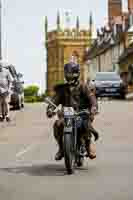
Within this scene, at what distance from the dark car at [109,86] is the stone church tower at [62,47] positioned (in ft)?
420

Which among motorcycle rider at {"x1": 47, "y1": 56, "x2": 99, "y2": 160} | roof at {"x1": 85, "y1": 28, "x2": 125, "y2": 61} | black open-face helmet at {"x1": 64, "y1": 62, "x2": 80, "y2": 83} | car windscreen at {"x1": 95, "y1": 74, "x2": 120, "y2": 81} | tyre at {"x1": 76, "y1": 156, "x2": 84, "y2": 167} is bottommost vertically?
tyre at {"x1": 76, "y1": 156, "x2": 84, "y2": 167}

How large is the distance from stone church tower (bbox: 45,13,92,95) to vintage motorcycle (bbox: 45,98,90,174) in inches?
6444

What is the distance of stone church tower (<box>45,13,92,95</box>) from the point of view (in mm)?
180500

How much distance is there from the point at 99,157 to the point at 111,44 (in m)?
93.0

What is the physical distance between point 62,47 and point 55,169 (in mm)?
170327

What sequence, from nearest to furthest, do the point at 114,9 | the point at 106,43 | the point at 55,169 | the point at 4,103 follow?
1. the point at 55,169
2. the point at 4,103
3. the point at 106,43
4. the point at 114,9

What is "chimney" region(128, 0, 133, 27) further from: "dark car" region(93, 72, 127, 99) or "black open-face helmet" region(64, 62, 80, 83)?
"black open-face helmet" region(64, 62, 80, 83)

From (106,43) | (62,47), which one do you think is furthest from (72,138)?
(62,47)

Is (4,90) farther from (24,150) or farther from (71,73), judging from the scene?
(71,73)

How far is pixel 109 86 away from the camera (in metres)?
46.8

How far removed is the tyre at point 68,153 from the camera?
12113mm

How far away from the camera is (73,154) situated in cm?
1251

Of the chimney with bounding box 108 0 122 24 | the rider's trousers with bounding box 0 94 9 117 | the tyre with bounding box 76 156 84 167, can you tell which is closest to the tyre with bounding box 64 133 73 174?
the tyre with bounding box 76 156 84 167

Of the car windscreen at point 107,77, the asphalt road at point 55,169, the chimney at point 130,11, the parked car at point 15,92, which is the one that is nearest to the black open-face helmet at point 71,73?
the asphalt road at point 55,169
